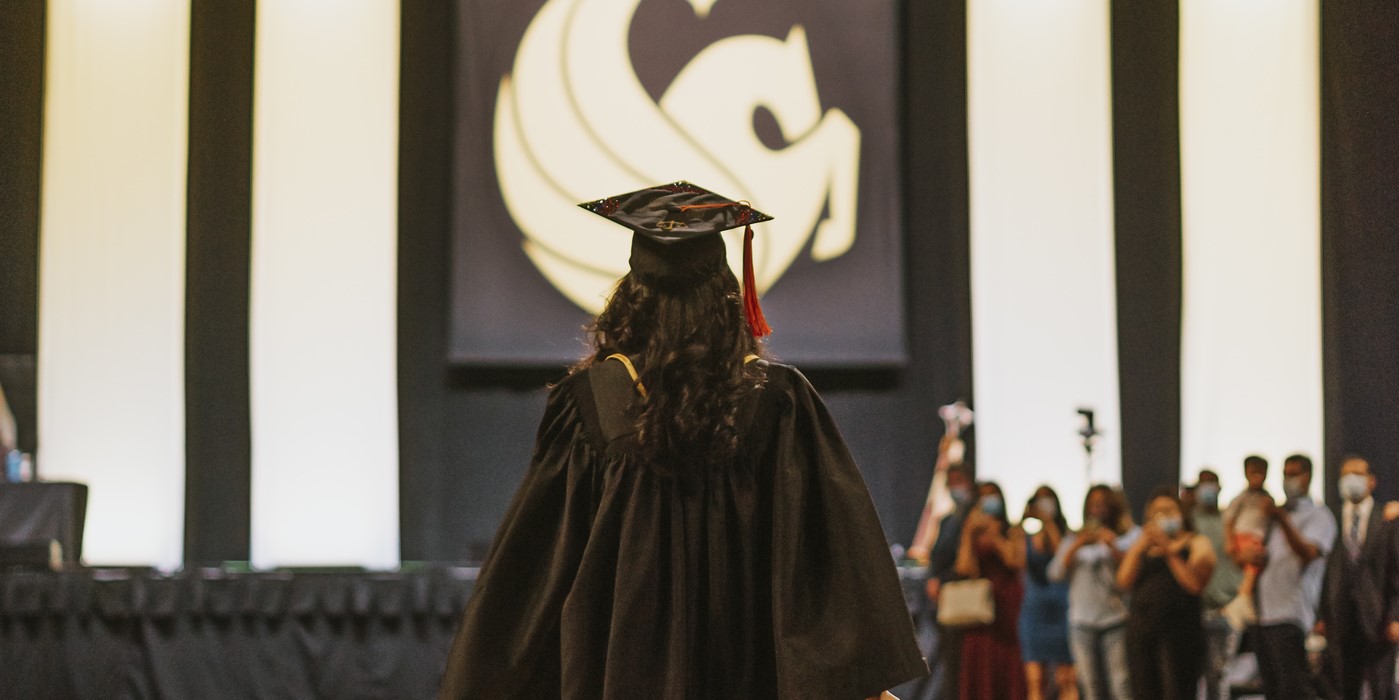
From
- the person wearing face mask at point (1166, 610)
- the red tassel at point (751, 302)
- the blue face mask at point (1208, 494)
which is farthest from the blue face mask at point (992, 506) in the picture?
the red tassel at point (751, 302)

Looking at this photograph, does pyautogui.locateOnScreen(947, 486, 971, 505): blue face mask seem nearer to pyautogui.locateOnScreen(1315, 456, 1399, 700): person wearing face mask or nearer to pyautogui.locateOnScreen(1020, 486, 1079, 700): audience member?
pyautogui.locateOnScreen(1020, 486, 1079, 700): audience member

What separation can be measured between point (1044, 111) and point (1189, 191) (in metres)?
1.04

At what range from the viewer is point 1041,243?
952cm

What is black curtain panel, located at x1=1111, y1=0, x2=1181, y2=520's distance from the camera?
9266mm

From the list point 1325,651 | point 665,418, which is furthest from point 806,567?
point 1325,651

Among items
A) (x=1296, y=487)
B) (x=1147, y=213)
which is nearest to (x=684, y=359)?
(x=1296, y=487)

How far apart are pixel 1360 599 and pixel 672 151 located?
4.64 metres

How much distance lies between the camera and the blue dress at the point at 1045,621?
6910mm

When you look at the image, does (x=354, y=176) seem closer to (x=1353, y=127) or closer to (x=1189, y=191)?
(x=1189, y=191)

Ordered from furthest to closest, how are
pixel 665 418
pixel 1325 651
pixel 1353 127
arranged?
A: 1. pixel 1353 127
2. pixel 1325 651
3. pixel 665 418

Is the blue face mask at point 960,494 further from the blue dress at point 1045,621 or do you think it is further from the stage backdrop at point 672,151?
the stage backdrop at point 672,151

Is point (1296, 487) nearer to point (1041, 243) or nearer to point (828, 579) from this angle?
point (1041, 243)

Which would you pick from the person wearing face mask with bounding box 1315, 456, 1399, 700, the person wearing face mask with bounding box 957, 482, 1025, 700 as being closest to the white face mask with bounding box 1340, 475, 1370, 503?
the person wearing face mask with bounding box 1315, 456, 1399, 700

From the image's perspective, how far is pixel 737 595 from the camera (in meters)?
2.64
